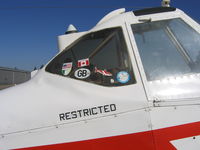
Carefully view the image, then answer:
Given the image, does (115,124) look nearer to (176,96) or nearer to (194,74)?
(176,96)

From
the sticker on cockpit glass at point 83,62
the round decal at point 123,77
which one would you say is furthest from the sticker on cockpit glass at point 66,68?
the round decal at point 123,77

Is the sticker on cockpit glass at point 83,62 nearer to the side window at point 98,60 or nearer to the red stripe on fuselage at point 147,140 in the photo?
the side window at point 98,60

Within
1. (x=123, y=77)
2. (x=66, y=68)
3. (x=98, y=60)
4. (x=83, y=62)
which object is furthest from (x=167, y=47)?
(x=66, y=68)

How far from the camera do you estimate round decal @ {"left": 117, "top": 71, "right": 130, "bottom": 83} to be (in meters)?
2.16

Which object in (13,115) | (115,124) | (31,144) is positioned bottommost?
(31,144)

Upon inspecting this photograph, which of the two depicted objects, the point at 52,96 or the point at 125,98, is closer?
the point at 125,98

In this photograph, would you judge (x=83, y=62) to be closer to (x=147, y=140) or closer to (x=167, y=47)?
(x=167, y=47)

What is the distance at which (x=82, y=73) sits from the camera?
2.29 metres

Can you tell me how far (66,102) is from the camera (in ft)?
7.03

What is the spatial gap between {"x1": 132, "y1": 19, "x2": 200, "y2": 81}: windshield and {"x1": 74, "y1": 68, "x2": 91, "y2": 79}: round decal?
0.63 metres

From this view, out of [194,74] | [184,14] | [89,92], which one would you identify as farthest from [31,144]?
[184,14]

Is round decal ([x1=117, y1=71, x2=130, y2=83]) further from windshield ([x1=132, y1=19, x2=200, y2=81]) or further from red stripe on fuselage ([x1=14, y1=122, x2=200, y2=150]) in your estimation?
red stripe on fuselage ([x1=14, y1=122, x2=200, y2=150])

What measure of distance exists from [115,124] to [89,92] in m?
0.43

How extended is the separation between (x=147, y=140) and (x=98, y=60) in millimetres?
1027
